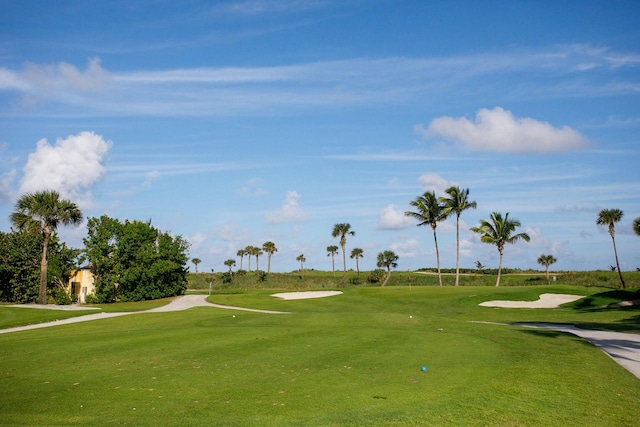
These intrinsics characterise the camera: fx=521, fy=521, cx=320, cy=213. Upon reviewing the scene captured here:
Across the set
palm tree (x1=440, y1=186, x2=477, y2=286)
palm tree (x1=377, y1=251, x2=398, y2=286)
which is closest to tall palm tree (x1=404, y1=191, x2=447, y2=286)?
palm tree (x1=440, y1=186, x2=477, y2=286)

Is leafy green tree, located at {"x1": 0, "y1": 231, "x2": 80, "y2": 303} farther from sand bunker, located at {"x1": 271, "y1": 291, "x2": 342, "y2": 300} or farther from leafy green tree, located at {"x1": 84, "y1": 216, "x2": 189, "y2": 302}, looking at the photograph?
sand bunker, located at {"x1": 271, "y1": 291, "x2": 342, "y2": 300}

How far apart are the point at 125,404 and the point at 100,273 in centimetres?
5932

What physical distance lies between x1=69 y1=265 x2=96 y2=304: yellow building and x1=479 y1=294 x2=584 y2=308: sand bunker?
177 ft

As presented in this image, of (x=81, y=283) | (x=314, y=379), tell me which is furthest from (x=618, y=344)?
(x=81, y=283)

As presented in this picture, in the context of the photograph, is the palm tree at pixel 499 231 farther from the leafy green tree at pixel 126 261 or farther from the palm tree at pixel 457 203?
the leafy green tree at pixel 126 261

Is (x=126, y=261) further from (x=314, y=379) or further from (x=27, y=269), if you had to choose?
(x=314, y=379)

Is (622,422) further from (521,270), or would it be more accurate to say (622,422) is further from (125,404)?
(521,270)

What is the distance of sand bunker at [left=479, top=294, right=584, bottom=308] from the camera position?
4262 cm

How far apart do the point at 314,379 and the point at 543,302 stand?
1453 inches

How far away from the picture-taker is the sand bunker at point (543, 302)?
4262cm

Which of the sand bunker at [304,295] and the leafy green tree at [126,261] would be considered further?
the leafy green tree at [126,261]

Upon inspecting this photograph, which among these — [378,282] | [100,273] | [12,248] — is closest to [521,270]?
[378,282]

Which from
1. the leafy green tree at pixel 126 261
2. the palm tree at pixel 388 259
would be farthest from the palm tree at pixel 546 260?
the leafy green tree at pixel 126 261

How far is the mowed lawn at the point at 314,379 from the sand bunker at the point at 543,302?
18607mm
